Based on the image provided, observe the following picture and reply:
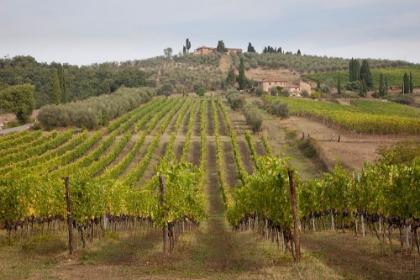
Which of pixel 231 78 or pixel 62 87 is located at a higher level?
pixel 231 78

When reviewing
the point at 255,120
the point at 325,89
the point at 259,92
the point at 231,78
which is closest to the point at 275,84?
the point at 259,92

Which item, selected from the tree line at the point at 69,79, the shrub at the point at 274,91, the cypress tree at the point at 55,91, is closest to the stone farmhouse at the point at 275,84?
the shrub at the point at 274,91

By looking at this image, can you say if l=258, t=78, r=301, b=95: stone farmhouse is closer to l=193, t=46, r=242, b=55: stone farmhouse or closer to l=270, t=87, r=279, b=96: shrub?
l=270, t=87, r=279, b=96: shrub

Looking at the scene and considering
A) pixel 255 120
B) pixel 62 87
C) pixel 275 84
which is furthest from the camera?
pixel 275 84

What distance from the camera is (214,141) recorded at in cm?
5594

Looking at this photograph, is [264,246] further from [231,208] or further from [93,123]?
[93,123]

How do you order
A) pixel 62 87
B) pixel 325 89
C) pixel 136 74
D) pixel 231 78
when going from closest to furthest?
1. pixel 62 87
2. pixel 325 89
3. pixel 136 74
4. pixel 231 78

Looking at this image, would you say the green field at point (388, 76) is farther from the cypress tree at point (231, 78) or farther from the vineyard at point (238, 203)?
the vineyard at point (238, 203)

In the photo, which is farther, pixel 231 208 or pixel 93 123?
pixel 93 123

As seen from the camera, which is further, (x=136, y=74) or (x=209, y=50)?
(x=209, y=50)

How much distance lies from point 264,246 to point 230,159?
29.5 metres

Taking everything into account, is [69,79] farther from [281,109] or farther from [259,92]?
[281,109]

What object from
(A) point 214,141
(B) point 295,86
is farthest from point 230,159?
(B) point 295,86

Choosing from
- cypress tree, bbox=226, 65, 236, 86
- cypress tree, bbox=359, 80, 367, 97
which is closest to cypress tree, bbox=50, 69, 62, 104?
cypress tree, bbox=226, 65, 236, 86
